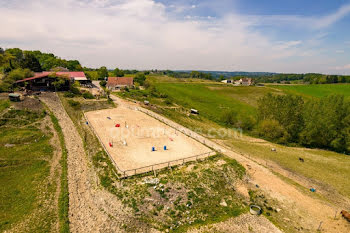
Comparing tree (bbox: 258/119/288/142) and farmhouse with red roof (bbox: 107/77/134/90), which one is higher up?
farmhouse with red roof (bbox: 107/77/134/90)

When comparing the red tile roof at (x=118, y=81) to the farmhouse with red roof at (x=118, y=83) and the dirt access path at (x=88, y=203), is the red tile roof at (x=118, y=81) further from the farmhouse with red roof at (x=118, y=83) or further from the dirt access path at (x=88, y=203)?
the dirt access path at (x=88, y=203)

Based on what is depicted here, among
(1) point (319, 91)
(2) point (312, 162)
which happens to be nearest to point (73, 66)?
(2) point (312, 162)

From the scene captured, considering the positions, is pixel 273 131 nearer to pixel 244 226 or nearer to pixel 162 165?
pixel 162 165

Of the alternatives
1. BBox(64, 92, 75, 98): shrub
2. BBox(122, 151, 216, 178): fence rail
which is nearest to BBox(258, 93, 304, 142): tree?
BBox(122, 151, 216, 178): fence rail

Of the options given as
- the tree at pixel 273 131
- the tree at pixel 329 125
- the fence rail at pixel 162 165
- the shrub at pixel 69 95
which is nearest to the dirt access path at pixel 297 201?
the fence rail at pixel 162 165

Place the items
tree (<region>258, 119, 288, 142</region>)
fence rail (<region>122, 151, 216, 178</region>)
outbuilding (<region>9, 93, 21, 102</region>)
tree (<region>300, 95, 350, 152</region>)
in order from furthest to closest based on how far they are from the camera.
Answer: tree (<region>258, 119, 288, 142</region>)
outbuilding (<region>9, 93, 21, 102</region>)
tree (<region>300, 95, 350, 152</region>)
fence rail (<region>122, 151, 216, 178</region>)

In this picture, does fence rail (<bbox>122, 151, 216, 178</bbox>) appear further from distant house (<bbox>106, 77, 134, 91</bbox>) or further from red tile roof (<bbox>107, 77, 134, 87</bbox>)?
red tile roof (<bbox>107, 77, 134, 87</bbox>)
